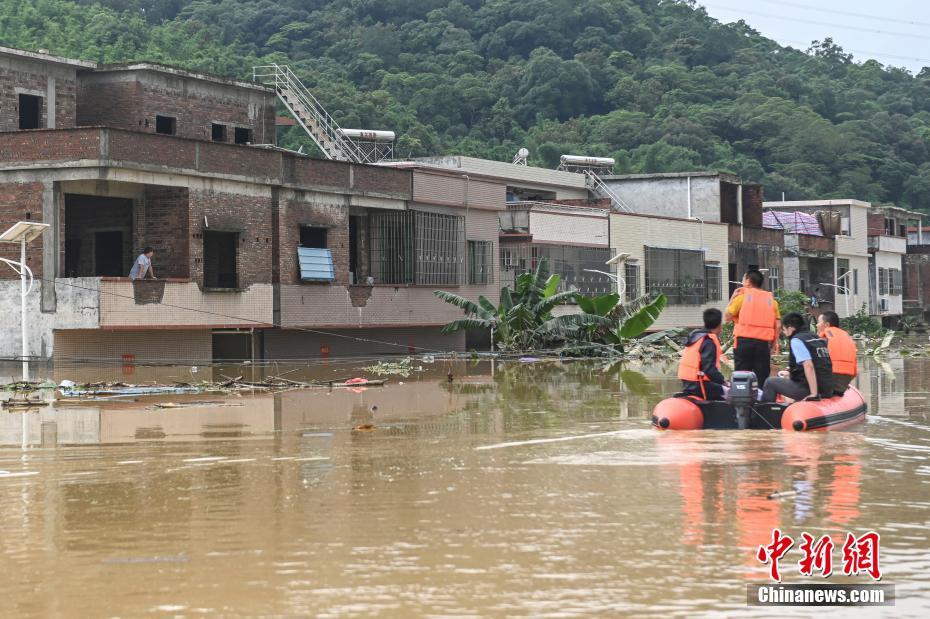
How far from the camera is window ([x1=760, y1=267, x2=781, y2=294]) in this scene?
204ft

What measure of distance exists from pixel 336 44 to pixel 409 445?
85.3 metres

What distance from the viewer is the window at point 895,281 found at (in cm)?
7688

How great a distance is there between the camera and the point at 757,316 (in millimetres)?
17594

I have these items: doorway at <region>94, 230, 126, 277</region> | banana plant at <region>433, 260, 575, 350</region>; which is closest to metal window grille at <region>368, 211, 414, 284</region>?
banana plant at <region>433, 260, 575, 350</region>

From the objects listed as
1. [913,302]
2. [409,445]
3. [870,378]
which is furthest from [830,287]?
[409,445]

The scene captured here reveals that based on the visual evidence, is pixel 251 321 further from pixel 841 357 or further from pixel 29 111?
pixel 841 357

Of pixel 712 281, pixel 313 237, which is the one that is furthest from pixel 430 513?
pixel 712 281

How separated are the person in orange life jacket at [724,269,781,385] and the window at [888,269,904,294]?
204ft

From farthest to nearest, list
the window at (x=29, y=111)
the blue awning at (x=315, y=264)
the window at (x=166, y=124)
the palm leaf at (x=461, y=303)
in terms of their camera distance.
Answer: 1. the window at (x=166, y=124)
2. the palm leaf at (x=461, y=303)
3. the window at (x=29, y=111)
4. the blue awning at (x=315, y=264)

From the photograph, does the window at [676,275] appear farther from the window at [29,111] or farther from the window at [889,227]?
the window at [889,227]

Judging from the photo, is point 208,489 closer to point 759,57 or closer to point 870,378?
point 870,378

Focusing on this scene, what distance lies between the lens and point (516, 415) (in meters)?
18.7

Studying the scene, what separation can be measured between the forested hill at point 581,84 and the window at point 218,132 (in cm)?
4091

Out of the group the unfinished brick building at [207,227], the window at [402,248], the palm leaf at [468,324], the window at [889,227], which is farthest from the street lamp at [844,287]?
the palm leaf at [468,324]
